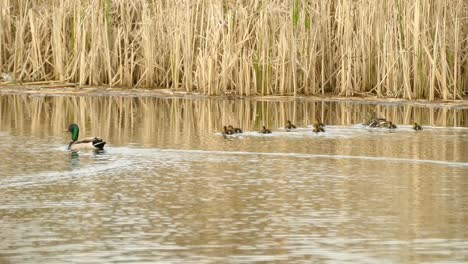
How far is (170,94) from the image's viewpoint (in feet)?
88.3

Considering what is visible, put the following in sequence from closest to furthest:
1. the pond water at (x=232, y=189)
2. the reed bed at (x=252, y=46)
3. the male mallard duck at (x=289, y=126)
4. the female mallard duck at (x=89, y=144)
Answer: the pond water at (x=232, y=189), the female mallard duck at (x=89, y=144), the male mallard duck at (x=289, y=126), the reed bed at (x=252, y=46)

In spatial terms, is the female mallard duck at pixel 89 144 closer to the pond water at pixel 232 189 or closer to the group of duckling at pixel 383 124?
the pond water at pixel 232 189

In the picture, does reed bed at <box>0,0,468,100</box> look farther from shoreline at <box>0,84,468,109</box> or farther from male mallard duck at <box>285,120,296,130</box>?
male mallard duck at <box>285,120,296,130</box>

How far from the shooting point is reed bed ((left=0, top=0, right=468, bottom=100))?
84.3 ft

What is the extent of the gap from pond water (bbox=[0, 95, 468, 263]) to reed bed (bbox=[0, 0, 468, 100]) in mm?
1902

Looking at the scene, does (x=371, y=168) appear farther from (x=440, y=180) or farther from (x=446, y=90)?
(x=446, y=90)

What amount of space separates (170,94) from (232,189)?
12.4 m

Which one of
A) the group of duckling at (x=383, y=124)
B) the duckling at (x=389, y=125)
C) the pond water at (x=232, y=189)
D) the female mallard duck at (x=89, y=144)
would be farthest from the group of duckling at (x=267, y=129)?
the female mallard duck at (x=89, y=144)

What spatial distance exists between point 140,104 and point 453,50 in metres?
6.47

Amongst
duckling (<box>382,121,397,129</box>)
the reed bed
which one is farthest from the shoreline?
duckling (<box>382,121,397,129</box>)

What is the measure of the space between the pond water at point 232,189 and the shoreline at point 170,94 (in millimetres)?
841

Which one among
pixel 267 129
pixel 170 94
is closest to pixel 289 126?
pixel 267 129

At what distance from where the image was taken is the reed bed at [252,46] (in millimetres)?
25688

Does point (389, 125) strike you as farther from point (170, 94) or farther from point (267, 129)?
point (170, 94)
